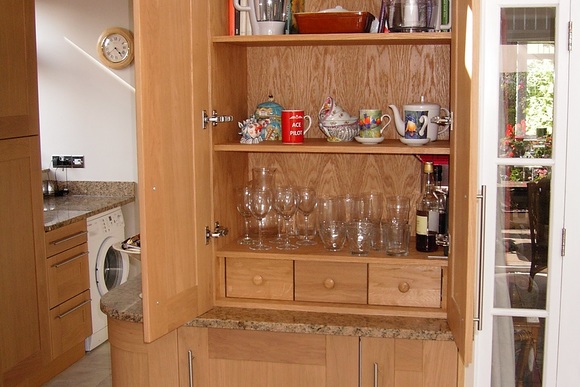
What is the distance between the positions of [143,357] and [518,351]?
138 cm

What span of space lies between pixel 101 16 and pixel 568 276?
11.5ft

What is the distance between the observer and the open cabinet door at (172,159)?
2.09 meters

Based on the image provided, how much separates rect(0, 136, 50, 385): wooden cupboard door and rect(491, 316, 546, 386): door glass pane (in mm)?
2299

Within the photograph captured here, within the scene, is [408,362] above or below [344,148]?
below

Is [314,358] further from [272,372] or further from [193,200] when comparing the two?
[193,200]

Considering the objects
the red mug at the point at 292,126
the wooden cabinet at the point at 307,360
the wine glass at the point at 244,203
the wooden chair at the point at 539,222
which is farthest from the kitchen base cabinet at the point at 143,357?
the wooden chair at the point at 539,222

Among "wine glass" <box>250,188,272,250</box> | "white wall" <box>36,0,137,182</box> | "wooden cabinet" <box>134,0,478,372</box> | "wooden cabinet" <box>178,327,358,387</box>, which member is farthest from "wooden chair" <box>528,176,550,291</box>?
"white wall" <box>36,0,137,182</box>

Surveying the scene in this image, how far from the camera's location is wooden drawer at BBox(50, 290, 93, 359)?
170 inches

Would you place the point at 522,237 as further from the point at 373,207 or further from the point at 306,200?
the point at 306,200

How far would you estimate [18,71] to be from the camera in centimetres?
391

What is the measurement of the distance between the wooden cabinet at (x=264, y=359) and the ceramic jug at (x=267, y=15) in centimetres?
97

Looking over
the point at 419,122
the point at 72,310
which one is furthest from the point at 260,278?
the point at 72,310

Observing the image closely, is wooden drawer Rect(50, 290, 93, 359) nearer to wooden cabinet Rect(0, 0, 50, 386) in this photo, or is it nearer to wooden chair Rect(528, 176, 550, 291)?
wooden cabinet Rect(0, 0, 50, 386)

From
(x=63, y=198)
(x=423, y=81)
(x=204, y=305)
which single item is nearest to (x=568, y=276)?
(x=423, y=81)
